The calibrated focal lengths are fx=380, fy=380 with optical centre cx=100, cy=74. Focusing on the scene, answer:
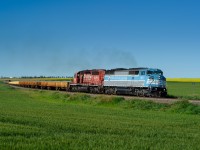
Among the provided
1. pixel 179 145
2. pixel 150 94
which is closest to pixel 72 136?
pixel 179 145

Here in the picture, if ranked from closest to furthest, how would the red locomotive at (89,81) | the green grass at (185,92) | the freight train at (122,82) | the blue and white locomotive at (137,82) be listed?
1. the blue and white locomotive at (137,82)
2. the freight train at (122,82)
3. the green grass at (185,92)
4. the red locomotive at (89,81)

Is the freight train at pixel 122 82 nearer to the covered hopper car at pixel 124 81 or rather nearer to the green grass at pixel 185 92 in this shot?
the covered hopper car at pixel 124 81

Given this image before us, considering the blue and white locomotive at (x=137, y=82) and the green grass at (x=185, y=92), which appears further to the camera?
the green grass at (x=185, y=92)

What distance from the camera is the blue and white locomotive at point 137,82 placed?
4394 cm

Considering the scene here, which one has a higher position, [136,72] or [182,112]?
[136,72]

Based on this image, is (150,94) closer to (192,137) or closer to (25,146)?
(192,137)

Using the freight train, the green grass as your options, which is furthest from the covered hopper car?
the green grass

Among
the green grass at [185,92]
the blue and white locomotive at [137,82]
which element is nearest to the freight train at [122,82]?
the blue and white locomotive at [137,82]

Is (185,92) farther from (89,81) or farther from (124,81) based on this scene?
(124,81)

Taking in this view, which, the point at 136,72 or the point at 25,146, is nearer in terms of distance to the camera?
the point at 25,146

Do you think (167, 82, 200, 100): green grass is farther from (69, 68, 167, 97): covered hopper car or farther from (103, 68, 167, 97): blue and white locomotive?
(69, 68, 167, 97): covered hopper car

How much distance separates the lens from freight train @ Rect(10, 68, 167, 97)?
4406cm

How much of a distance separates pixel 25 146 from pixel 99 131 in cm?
519

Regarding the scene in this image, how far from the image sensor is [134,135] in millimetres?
15234
